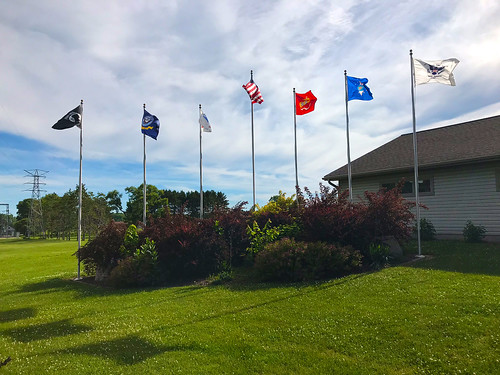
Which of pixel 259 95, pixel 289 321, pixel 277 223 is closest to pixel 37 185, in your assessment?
pixel 259 95

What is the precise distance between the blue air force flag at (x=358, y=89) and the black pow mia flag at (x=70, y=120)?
438 inches

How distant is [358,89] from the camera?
1568 cm

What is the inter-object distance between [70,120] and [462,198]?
15456 mm

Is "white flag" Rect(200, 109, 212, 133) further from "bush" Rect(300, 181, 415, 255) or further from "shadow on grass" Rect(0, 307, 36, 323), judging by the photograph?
"shadow on grass" Rect(0, 307, 36, 323)

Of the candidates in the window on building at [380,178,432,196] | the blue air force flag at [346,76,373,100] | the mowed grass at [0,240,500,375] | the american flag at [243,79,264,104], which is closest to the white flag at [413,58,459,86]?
the blue air force flag at [346,76,373,100]

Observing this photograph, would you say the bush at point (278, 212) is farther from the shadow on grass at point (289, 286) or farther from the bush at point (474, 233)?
the bush at point (474, 233)

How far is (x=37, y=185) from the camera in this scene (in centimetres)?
6962

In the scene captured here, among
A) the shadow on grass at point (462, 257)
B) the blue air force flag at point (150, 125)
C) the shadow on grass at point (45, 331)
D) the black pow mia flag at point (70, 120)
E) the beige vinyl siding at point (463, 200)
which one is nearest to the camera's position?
the shadow on grass at point (45, 331)

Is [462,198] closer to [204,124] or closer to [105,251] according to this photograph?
[204,124]

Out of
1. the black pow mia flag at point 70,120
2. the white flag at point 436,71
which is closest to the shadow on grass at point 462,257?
the white flag at point 436,71

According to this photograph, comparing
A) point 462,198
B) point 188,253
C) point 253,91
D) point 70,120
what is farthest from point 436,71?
point 70,120

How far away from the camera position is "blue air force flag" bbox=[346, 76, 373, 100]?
15664 mm

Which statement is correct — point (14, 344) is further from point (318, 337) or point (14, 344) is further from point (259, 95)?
point (259, 95)

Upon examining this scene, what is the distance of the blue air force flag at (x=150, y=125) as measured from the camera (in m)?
16.4
